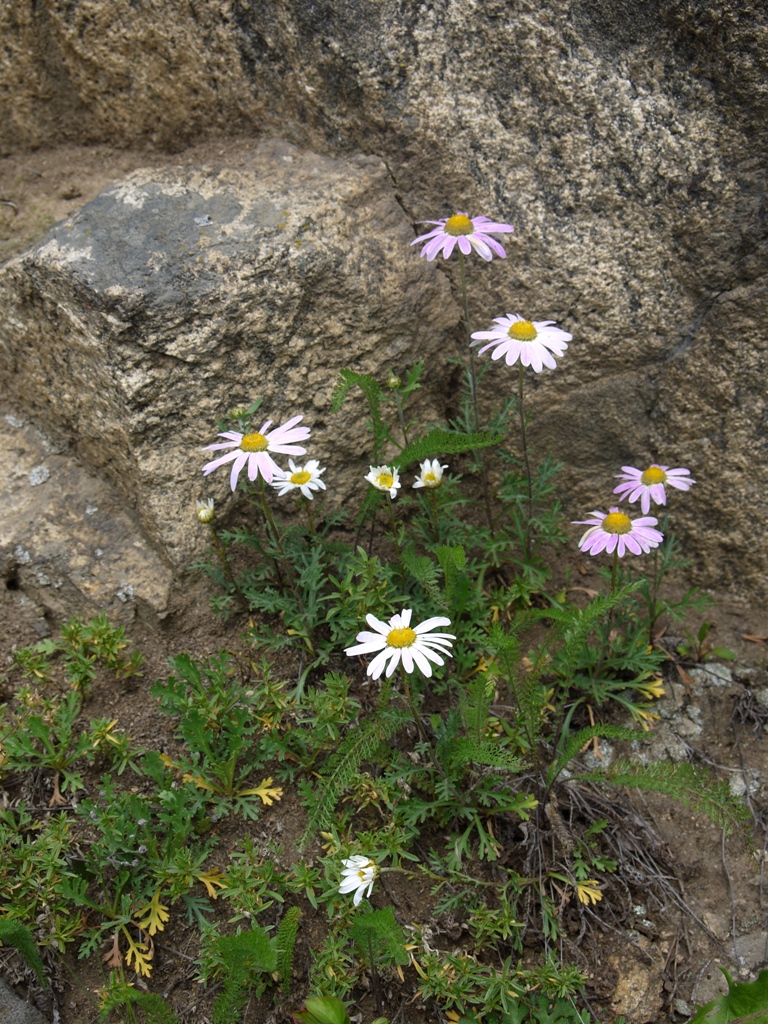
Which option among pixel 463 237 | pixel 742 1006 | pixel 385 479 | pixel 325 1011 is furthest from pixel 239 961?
pixel 463 237

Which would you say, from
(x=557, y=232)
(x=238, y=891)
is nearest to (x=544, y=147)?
(x=557, y=232)

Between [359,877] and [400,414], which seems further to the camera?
[400,414]

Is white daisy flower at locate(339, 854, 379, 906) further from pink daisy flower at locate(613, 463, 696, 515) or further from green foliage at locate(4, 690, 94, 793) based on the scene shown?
pink daisy flower at locate(613, 463, 696, 515)

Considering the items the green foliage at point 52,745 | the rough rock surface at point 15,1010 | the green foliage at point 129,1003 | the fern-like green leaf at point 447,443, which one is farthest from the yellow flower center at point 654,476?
the rough rock surface at point 15,1010

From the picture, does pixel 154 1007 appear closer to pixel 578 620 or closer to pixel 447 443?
pixel 578 620

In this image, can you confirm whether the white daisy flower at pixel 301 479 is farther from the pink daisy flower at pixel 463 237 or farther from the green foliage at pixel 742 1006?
the green foliage at pixel 742 1006

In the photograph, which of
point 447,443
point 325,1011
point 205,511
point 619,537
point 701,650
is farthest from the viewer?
point 701,650

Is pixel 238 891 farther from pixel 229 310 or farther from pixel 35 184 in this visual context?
pixel 35 184
